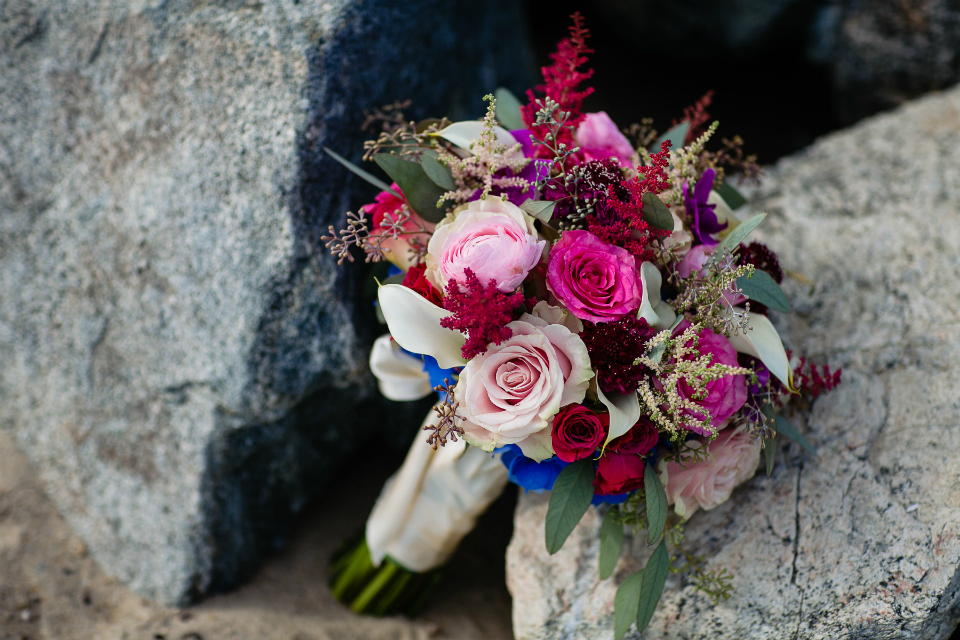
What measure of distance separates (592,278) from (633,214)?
0.47 feet

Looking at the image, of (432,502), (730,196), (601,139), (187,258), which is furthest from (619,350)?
(187,258)

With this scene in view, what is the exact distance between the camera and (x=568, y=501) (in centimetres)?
122

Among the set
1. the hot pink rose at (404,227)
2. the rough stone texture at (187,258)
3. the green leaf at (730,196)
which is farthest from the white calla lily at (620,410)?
the rough stone texture at (187,258)

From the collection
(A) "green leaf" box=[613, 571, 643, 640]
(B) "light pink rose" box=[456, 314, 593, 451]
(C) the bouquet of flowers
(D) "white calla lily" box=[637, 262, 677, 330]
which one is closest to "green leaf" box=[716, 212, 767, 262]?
(C) the bouquet of flowers

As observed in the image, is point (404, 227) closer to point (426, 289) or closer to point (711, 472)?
point (426, 289)

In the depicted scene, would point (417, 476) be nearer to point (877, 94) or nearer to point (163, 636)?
point (163, 636)

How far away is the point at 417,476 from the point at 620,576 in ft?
1.85

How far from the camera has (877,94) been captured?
2871mm

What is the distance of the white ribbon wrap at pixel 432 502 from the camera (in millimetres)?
1614

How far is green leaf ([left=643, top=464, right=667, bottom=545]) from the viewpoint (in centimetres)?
117

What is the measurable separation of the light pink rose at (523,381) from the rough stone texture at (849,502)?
597mm

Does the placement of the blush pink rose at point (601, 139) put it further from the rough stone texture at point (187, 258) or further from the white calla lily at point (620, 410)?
the rough stone texture at point (187, 258)

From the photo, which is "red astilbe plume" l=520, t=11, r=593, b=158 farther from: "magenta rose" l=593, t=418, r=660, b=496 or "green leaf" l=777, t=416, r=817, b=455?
"green leaf" l=777, t=416, r=817, b=455

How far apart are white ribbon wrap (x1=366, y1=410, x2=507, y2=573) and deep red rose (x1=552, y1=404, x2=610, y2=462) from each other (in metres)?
0.46
